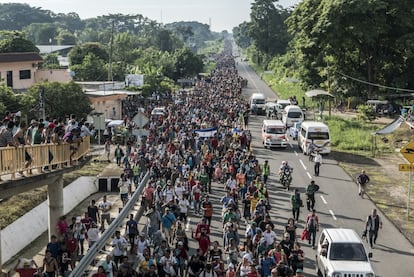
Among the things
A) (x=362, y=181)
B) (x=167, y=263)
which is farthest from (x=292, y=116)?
(x=167, y=263)

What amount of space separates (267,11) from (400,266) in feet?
389

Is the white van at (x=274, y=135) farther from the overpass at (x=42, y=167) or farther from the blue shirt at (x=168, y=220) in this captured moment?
the blue shirt at (x=168, y=220)

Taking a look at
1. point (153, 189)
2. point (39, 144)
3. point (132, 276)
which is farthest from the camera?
point (153, 189)

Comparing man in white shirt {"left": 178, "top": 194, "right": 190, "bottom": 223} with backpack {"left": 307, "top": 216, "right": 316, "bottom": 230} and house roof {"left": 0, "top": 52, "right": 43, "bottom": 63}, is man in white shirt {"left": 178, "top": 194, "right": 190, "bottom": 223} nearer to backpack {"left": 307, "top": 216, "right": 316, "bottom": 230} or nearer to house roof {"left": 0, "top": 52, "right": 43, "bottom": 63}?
backpack {"left": 307, "top": 216, "right": 316, "bottom": 230}

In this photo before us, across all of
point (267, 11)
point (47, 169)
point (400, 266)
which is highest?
point (267, 11)

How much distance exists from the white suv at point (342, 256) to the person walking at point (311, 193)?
553 centimetres

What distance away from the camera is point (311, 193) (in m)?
21.8

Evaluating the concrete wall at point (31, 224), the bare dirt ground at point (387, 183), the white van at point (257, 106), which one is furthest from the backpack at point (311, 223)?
the white van at point (257, 106)

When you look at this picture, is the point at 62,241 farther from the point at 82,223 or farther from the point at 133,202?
the point at 133,202

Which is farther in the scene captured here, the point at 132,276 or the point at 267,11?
the point at 267,11

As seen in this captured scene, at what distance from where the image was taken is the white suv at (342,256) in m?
14.2

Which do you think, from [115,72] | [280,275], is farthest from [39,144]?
[115,72]

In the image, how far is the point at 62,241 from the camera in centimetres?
1527

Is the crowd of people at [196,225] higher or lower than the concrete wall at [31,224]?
higher
